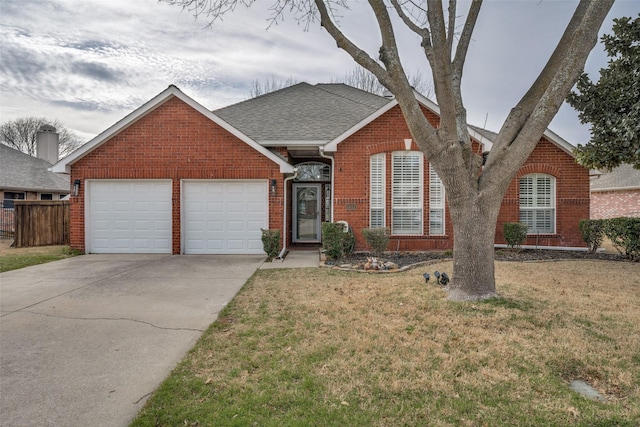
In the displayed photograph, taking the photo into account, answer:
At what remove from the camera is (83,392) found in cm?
304

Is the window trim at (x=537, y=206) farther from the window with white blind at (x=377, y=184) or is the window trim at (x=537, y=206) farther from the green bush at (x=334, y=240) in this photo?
the green bush at (x=334, y=240)

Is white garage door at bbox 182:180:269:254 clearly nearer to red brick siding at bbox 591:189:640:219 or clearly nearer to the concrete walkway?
the concrete walkway

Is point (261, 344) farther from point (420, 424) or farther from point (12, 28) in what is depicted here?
point (12, 28)

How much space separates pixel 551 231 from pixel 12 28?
18434mm

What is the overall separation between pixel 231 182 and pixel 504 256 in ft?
27.8

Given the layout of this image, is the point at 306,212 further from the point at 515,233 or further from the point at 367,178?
the point at 515,233

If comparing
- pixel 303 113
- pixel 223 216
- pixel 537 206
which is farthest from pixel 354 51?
pixel 537 206

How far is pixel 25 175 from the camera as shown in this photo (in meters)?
22.8

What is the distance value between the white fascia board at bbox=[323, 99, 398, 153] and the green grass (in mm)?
8499

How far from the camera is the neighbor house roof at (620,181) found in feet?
69.0

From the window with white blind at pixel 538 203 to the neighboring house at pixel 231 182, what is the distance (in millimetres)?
298

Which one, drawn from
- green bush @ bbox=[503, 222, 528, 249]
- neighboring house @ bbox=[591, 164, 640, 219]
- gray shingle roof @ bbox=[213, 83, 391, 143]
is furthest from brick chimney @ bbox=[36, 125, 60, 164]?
neighboring house @ bbox=[591, 164, 640, 219]

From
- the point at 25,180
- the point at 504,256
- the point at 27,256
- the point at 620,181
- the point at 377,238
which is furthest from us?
the point at 25,180

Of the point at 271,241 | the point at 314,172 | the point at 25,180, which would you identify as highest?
the point at 25,180
